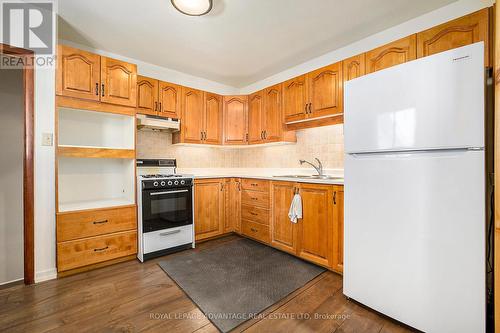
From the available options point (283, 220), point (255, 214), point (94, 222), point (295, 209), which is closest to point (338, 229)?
point (295, 209)

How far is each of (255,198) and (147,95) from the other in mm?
1956

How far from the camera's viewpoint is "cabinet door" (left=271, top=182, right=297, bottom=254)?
2.54m

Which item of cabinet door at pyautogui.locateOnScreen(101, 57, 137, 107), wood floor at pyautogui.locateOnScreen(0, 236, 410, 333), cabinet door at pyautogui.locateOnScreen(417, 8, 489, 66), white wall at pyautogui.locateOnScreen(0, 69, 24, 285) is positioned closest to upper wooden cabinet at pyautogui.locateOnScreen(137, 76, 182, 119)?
cabinet door at pyautogui.locateOnScreen(101, 57, 137, 107)

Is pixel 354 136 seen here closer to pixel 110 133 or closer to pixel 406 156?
pixel 406 156

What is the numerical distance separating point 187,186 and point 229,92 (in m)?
2.13

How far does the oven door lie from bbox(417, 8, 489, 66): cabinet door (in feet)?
9.26

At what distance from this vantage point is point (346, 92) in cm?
176

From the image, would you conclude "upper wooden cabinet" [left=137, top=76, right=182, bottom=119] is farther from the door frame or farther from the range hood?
the door frame

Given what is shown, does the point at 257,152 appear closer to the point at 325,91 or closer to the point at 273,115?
the point at 273,115

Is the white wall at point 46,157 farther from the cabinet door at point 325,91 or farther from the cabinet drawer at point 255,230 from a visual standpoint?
the cabinet drawer at point 255,230

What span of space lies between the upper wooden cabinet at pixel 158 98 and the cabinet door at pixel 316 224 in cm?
205

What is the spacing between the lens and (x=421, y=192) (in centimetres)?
136

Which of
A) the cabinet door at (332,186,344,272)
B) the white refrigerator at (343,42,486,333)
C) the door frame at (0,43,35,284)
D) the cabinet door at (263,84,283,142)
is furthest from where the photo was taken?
the cabinet door at (263,84,283,142)

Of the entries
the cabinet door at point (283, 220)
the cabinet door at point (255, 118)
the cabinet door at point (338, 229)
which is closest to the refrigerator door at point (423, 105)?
the cabinet door at point (338, 229)
